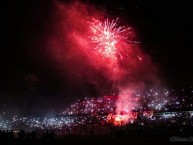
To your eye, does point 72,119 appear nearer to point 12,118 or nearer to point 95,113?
point 95,113

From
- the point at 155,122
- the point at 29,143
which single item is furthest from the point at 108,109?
the point at 29,143

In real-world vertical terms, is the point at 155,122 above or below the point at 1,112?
below

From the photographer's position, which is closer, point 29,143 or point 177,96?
point 29,143

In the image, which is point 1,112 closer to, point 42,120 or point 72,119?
point 42,120

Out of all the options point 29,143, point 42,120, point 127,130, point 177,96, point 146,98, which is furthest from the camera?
point 42,120

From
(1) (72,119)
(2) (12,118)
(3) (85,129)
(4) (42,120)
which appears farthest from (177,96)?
(2) (12,118)

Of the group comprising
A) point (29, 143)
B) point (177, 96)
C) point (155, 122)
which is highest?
point (177, 96)

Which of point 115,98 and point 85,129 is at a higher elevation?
point 115,98

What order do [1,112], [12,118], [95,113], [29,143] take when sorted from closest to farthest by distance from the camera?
[29,143]
[95,113]
[12,118]
[1,112]

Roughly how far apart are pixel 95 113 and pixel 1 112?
2298cm

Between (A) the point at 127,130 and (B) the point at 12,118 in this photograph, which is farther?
(B) the point at 12,118

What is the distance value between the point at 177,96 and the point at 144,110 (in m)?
3.22

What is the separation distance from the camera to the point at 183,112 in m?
26.0

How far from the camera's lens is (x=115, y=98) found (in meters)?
35.1
